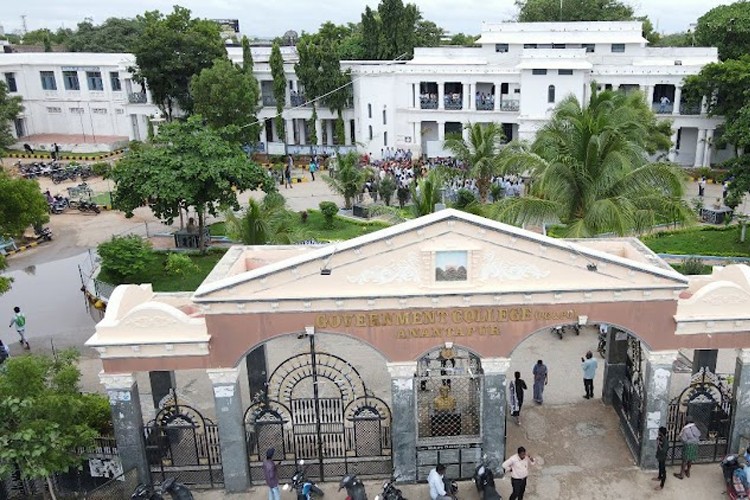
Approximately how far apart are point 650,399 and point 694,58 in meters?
33.3

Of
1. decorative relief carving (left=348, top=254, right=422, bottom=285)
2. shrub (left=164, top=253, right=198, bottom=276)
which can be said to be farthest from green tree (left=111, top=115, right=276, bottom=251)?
decorative relief carving (left=348, top=254, right=422, bottom=285)

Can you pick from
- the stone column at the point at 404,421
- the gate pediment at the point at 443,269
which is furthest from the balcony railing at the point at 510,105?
the stone column at the point at 404,421

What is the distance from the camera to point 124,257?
22.4 metres

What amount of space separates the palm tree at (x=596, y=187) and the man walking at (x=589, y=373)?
118 inches

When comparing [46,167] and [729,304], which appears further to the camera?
[46,167]

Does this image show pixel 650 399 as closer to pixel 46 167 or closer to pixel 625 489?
pixel 625 489

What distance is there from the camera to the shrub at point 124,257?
22297mm

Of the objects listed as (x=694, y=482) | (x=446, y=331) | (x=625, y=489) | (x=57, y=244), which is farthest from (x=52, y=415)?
(x=57, y=244)

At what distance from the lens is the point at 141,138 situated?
165ft

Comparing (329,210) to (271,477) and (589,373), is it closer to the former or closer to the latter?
(589,373)

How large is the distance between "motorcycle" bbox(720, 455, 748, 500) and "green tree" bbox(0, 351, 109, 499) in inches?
454

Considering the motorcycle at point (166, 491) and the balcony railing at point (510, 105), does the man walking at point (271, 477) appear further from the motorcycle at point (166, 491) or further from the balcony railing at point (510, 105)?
the balcony railing at point (510, 105)

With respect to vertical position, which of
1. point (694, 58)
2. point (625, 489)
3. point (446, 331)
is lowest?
point (625, 489)

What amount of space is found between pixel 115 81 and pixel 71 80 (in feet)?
12.9
